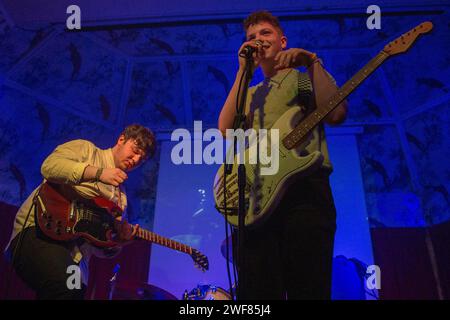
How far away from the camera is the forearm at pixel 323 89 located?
1433 mm

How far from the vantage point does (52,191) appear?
221 centimetres

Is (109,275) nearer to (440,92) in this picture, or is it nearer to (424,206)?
(424,206)

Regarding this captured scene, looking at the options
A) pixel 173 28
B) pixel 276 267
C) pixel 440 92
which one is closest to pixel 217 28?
pixel 173 28

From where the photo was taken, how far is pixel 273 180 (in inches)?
50.8

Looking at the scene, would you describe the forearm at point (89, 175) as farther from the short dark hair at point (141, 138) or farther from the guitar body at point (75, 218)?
the short dark hair at point (141, 138)

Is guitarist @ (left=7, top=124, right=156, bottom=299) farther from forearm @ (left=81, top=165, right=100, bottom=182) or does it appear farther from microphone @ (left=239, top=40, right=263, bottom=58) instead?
microphone @ (left=239, top=40, right=263, bottom=58)

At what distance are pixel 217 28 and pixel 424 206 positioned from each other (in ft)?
9.51

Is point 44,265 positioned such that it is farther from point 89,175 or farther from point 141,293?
point 141,293

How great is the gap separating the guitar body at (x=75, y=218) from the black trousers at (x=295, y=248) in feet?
4.18

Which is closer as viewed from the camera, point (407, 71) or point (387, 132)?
point (407, 71)

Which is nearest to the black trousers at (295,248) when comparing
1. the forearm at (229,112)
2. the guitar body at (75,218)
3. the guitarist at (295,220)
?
the guitarist at (295,220)

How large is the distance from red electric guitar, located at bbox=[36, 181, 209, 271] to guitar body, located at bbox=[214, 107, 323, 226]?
1.12 meters

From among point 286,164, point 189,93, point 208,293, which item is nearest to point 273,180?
point 286,164
